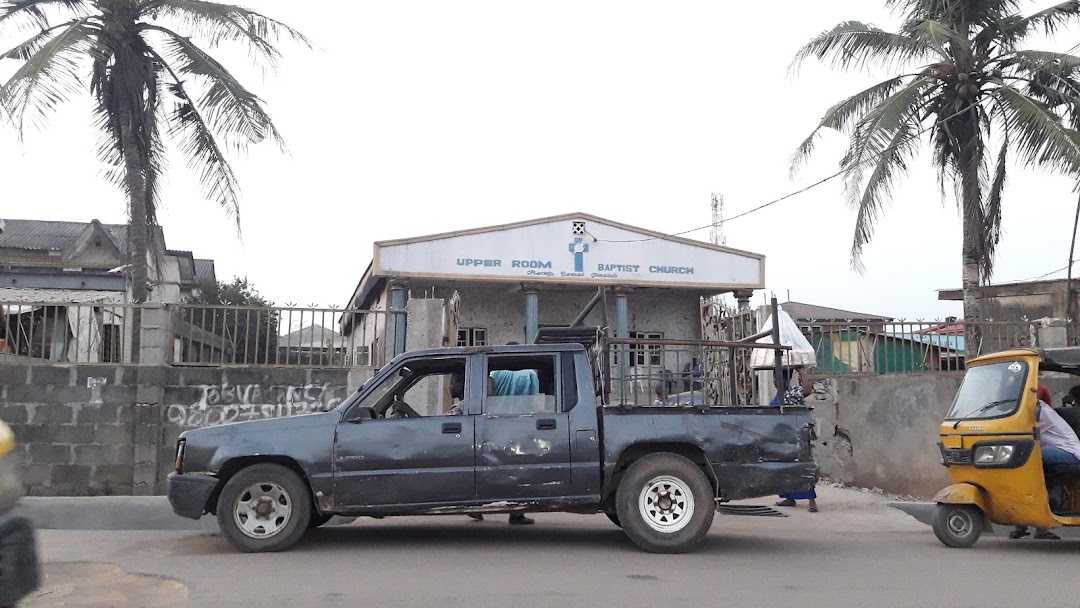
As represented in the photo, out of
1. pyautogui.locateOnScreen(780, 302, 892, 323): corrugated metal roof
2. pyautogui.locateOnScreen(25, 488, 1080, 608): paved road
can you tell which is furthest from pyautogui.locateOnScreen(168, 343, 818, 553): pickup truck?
pyautogui.locateOnScreen(780, 302, 892, 323): corrugated metal roof

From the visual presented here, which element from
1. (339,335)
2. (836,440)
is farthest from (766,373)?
(339,335)

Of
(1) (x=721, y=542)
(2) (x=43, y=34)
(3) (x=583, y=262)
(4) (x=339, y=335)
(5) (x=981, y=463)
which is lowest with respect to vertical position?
(1) (x=721, y=542)

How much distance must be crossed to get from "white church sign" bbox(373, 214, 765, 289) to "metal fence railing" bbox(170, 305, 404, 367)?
346 inches

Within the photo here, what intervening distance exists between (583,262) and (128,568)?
1583 centimetres

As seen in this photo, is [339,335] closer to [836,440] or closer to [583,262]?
[836,440]

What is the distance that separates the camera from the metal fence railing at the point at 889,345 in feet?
38.6

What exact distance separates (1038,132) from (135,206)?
544 inches

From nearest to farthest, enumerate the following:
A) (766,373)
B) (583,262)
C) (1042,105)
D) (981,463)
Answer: (981,463) < (766,373) < (1042,105) < (583,262)

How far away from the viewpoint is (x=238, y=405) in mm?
10766

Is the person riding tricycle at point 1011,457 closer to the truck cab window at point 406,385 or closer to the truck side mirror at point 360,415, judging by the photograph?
the truck cab window at point 406,385

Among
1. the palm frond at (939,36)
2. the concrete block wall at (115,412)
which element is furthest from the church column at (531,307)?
the concrete block wall at (115,412)

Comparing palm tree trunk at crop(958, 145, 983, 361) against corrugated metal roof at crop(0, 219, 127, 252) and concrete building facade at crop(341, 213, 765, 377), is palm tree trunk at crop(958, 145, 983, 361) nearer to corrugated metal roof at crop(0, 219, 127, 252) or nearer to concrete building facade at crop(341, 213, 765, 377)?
concrete building facade at crop(341, 213, 765, 377)

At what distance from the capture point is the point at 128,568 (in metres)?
6.48

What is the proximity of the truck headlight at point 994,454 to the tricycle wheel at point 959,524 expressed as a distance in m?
0.46
